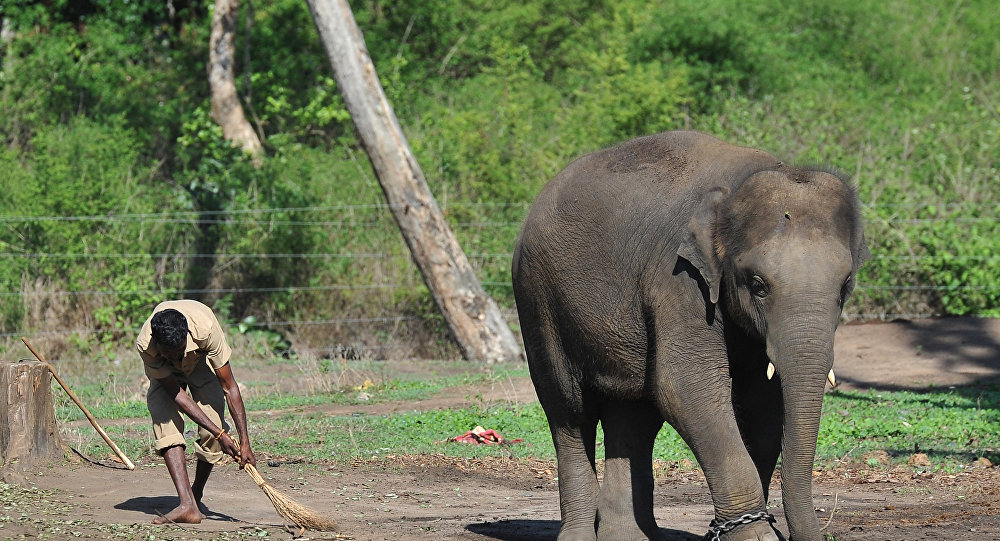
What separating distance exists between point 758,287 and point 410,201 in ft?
36.4

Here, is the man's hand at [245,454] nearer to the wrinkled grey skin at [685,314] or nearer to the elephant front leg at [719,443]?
the wrinkled grey skin at [685,314]

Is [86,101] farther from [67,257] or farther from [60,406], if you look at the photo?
[60,406]

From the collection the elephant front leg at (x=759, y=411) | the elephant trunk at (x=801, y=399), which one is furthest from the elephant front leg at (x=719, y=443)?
the elephant front leg at (x=759, y=411)

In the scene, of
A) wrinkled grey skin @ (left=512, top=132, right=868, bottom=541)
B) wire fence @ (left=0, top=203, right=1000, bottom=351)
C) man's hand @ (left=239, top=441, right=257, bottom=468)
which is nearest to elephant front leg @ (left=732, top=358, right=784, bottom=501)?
wrinkled grey skin @ (left=512, top=132, right=868, bottom=541)

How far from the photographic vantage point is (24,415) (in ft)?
29.1

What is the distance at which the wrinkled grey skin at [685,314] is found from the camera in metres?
5.68

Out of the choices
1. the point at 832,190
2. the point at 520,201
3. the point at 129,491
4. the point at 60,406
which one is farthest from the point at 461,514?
the point at 520,201

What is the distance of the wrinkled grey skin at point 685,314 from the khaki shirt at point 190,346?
188 centimetres

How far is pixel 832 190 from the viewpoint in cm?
595

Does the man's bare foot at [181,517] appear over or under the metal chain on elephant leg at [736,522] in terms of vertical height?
under

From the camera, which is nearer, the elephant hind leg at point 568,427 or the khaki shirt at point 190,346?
the elephant hind leg at point 568,427

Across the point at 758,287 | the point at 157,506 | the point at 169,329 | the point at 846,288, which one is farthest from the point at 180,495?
the point at 846,288

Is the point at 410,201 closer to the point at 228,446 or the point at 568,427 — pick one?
the point at 228,446

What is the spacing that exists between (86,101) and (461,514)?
17229mm
